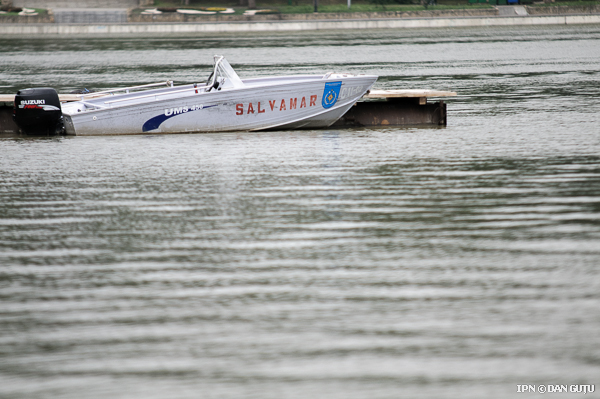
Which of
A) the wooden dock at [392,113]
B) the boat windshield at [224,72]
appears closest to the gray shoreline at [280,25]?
the wooden dock at [392,113]

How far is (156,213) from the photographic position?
954cm

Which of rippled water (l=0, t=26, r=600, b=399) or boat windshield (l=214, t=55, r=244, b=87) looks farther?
boat windshield (l=214, t=55, r=244, b=87)

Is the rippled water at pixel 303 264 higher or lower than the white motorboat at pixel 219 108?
lower

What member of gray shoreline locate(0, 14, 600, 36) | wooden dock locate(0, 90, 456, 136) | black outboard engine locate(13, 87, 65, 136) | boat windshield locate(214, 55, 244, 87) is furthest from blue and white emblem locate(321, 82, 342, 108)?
gray shoreline locate(0, 14, 600, 36)

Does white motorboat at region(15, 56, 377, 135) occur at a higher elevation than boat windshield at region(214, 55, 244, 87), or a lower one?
lower

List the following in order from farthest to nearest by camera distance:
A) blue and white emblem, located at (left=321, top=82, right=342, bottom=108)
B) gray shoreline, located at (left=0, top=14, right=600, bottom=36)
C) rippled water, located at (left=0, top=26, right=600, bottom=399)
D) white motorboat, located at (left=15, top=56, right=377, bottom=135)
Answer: gray shoreline, located at (left=0, top=14, right=600, bottom=36)
blue and white emblem, located at (left=321, top=82, right=342, bottom=108)
white motorboat, located at (left=15, top=56, right=377, bottom=135)
rippled water, located at (left=0, top=26, right=600, bottom=399)

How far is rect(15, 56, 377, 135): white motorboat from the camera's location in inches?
635

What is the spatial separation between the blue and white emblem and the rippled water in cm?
76

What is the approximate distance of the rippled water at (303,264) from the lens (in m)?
5.21

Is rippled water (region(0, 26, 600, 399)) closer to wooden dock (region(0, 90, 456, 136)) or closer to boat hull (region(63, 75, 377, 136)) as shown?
boat hull (region(63, 75, 377, 136))

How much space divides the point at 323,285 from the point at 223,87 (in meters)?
9.98

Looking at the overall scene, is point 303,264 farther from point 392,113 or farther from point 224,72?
point 392,113

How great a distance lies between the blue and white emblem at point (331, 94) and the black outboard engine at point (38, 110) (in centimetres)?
564

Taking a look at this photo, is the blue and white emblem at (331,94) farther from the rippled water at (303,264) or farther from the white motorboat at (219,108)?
the rippled water at (303,264)
